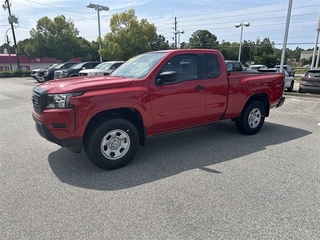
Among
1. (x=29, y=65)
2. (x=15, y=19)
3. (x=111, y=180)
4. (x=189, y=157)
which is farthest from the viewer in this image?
(x=29, y=65)

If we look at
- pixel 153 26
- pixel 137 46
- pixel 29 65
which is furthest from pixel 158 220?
pixel 29 65

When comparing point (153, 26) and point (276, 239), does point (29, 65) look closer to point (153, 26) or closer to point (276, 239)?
point (153, 26)

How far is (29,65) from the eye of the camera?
1971 inches

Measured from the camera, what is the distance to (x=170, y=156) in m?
4.51

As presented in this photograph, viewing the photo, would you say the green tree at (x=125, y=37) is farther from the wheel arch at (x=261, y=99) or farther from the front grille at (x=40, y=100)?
the front grille at (x=40, y=100)

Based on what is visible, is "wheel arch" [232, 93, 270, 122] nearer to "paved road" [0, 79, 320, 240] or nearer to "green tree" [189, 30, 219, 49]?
"paved road" [0, 79, 320, 240]

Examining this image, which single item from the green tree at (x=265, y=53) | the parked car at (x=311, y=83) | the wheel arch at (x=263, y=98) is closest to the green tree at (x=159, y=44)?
the green tree at (x=265, y=53)

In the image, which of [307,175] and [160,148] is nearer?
[307,175]

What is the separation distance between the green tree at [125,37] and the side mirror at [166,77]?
2329 cm

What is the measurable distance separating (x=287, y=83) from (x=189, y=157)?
11931 mm

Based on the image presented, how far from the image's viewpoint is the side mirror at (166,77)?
3.99 m

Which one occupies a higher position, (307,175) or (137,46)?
(137,46)

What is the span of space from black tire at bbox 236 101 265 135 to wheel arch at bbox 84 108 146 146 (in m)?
2.63

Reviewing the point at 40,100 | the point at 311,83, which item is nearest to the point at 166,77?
the point at 40,100
